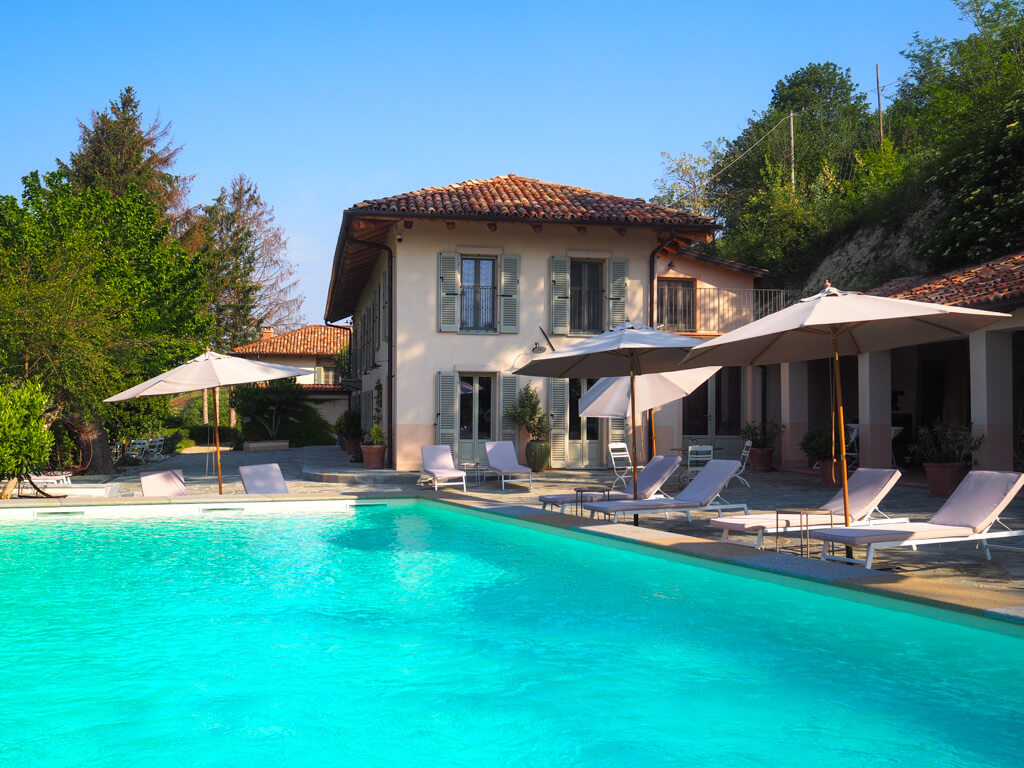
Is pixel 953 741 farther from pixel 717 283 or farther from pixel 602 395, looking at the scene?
pixel 717 283

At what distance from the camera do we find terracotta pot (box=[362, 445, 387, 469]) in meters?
18.6

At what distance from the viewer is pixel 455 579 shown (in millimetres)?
8039

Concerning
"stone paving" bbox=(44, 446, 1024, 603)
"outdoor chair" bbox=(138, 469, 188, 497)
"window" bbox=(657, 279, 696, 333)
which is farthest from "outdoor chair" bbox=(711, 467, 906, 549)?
"window" bbox=(657, 279, 696, 333)

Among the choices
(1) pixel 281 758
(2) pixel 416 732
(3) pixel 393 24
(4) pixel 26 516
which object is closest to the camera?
(1) pixel 281 758

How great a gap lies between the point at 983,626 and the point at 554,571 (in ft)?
13.0

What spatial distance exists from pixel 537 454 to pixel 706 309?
758 centimetres

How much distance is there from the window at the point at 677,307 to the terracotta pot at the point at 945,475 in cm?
1013

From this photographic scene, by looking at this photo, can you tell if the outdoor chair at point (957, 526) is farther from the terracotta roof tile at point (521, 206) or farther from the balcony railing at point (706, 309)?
the balcony railing at point (706, 309)

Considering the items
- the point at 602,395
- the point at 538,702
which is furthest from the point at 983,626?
the point at 602,395

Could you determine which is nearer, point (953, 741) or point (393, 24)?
point (953, 741)

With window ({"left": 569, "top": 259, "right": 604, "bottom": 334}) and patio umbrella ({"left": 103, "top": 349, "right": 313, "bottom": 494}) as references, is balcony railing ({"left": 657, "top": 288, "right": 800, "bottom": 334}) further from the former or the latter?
patio umbrella ({"left": 103, "top": 349, "right": 313, "bottom": 494})

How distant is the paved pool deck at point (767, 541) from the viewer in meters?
6.01

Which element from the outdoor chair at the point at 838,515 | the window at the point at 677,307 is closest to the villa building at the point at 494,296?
the window at the point at 677,307

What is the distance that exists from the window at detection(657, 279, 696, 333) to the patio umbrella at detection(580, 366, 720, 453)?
9.78m
